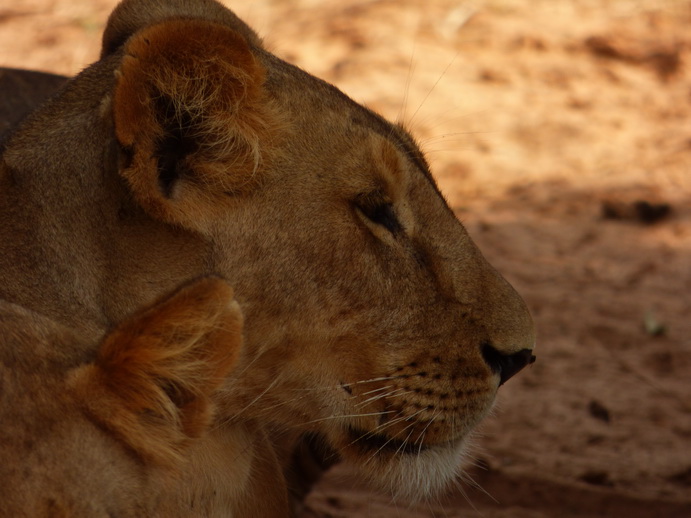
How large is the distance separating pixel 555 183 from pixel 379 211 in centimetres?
387

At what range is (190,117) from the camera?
2305 millimetres

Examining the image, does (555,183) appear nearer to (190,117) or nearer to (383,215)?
(383,215)

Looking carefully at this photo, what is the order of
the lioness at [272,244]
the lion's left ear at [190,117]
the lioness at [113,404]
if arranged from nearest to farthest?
the lioness at [113,404], the lion's left ear at [190,117], the lioness at [272,244]

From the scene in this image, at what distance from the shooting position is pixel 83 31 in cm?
783

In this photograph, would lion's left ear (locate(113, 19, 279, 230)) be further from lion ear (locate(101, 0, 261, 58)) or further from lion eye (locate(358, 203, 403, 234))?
lion ear (locate(101, 0, 261, 58))

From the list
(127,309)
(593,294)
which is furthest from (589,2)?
(127,309)

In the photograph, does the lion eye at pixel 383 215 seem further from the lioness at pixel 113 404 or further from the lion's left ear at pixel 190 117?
the lioness at pixel 113 404

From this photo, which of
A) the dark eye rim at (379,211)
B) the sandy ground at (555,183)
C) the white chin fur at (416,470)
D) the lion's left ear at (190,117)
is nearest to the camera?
the lion's left ear at (190,117)

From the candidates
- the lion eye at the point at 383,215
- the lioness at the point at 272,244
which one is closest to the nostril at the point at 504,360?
the lioness at the point at 272,244

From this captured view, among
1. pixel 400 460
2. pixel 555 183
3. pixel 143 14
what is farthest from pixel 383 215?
pixel 555 183

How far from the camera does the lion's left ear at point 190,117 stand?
213cm

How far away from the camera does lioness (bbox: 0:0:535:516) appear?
89.0 inches

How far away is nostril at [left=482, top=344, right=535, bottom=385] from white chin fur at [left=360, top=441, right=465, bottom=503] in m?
0.22

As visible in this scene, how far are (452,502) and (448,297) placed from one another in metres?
1.35
